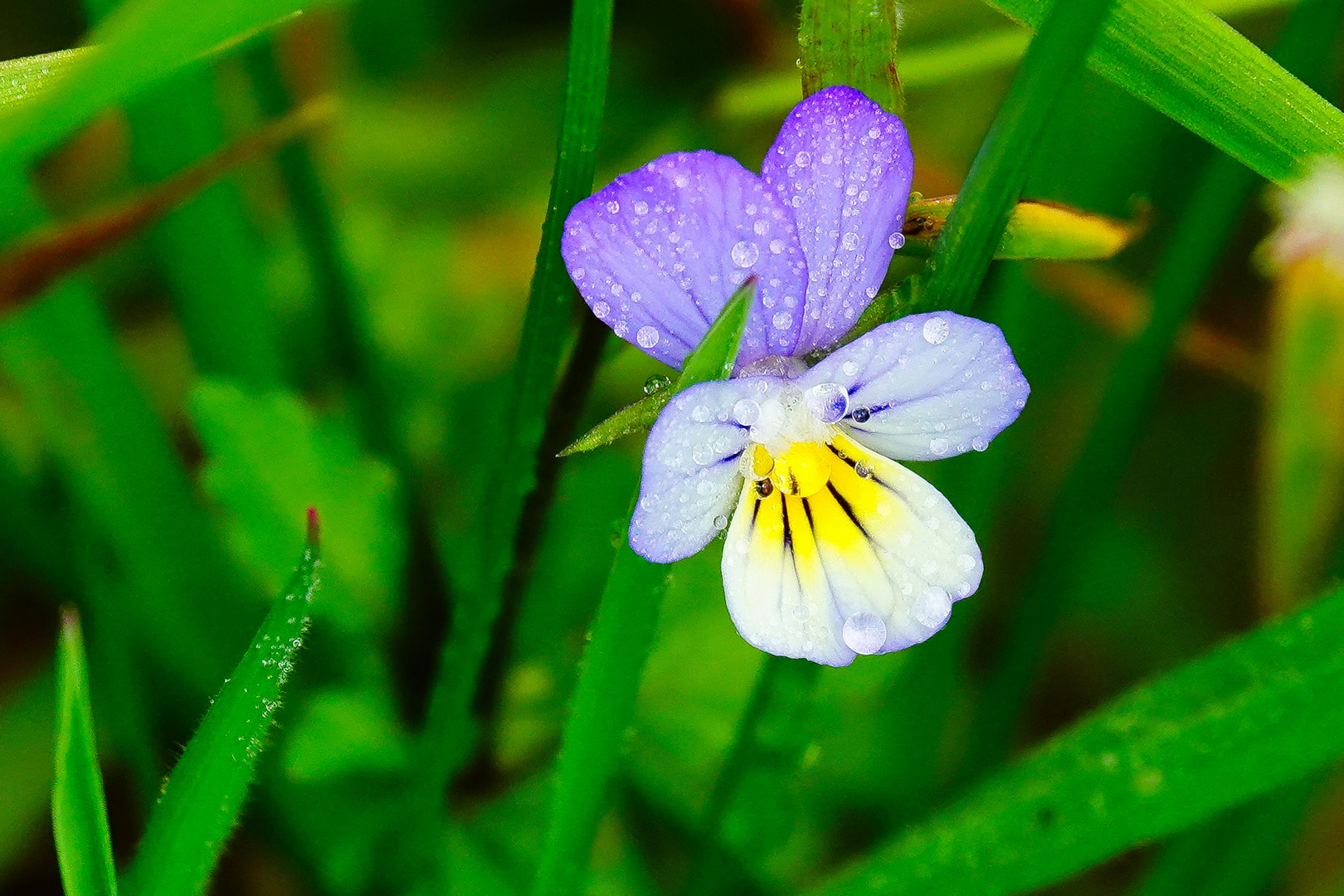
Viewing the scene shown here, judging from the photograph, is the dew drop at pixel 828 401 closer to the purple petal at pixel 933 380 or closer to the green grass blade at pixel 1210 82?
the purple petal at pixel 933 380

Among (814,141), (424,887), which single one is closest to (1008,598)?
(424,887)

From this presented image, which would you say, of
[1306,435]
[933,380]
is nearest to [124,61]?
[933,380]

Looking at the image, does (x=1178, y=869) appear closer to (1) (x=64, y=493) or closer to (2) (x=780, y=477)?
(2) (x=780, y=477)

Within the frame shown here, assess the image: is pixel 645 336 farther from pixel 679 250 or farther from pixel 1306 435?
pixel 1306 435

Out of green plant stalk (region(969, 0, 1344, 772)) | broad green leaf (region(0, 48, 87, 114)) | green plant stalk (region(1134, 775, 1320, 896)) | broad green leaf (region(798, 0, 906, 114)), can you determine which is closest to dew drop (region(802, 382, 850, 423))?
broad green leaf (region(798, 0, 906, 114))

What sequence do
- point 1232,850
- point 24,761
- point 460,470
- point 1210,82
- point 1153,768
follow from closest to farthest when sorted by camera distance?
point 1210,82
point 1153,768
point 1232,850
point 24,761
point 460,470

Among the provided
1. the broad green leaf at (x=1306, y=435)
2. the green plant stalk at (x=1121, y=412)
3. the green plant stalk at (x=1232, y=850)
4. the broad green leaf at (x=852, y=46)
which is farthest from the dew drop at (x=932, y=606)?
the broad green leaf at (x=1306, y=435)
